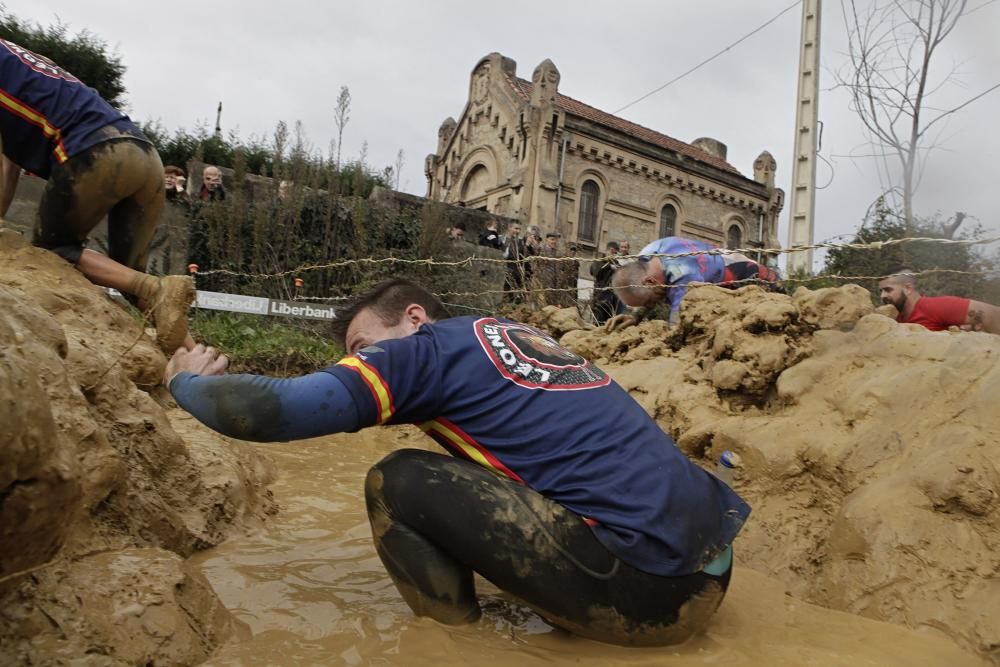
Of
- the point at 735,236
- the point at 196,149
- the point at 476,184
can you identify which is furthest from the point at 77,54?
the point at 735,236

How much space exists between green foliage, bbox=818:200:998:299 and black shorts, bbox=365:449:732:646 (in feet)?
8.69

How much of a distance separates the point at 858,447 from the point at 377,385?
2051mm

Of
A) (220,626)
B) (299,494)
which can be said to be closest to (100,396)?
(220,626)

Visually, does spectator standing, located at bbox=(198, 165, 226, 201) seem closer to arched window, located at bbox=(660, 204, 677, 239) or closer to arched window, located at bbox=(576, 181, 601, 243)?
arched window, located at bbox=(576, 181, 601, 243)

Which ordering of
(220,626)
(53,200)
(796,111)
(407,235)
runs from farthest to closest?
1. (796,111)
2. (407,235)
3. (53,200)
4. (220,626)

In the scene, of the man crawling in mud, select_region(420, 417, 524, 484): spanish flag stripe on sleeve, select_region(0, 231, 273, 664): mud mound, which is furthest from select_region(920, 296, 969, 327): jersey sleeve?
select_region(0, 231, 273, 664): mud mound

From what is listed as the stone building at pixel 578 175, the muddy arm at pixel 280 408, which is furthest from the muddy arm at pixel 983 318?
the stone building at pixel 578 175

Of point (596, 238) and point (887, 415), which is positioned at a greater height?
point (596, 238)

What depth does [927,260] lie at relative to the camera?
4.73m

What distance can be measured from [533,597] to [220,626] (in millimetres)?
815

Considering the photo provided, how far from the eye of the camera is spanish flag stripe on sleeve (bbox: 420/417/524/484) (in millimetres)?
1884

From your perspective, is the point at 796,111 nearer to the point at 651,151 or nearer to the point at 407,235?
the point at 407,235

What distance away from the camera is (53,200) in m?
3.10

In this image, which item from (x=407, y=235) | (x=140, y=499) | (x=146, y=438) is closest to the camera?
(x=140, y=499)
